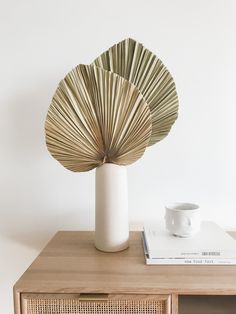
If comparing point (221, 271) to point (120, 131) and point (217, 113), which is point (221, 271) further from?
point (217, 113)

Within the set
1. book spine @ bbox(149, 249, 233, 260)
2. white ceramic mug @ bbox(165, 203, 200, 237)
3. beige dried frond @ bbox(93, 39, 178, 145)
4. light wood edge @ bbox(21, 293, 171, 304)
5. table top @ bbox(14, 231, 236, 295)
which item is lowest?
light wood edge @ bbox(21, 293, 171, 304)

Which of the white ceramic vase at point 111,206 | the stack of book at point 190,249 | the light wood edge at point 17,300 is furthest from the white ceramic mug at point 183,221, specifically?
the light wood edge at point 17,300

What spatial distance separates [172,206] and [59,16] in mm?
715

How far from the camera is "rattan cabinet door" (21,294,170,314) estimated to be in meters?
0.62

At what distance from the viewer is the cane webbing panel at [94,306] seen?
63cm

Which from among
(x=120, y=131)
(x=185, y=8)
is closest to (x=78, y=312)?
(x=120, y=131)

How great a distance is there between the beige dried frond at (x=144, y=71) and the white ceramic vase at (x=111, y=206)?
199mm

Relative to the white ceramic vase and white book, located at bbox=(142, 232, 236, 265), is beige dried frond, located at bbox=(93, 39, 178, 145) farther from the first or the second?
white book, located at bbox=(142, 232, 236, 265)

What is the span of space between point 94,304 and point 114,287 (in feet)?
0.24

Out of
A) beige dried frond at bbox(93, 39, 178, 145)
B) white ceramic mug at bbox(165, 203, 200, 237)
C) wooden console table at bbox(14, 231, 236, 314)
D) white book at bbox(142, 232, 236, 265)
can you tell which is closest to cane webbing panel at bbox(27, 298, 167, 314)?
wooden console table at bbox(14, 231, 236, 314)

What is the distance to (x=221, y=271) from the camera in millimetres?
677

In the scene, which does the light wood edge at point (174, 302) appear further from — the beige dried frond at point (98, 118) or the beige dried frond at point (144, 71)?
the beige dried frond at point (144, 71)

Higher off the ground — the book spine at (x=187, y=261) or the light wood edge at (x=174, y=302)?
the book spine at (x=187, y=261)

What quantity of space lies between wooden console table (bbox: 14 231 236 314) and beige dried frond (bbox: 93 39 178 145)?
407 millimetres
